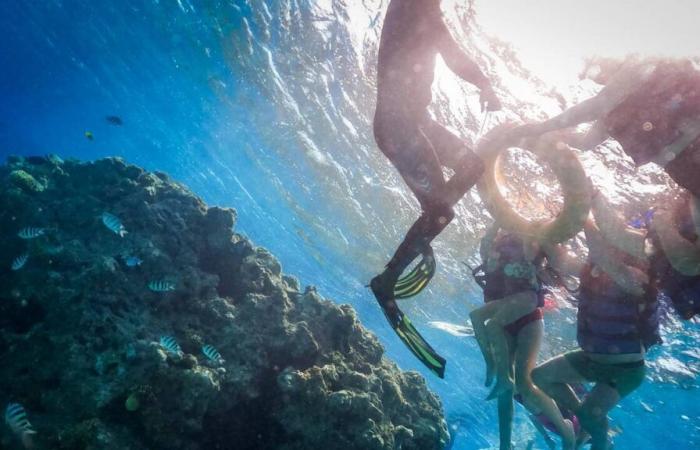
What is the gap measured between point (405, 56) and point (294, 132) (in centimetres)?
1483

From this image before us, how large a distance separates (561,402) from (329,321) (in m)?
4.92

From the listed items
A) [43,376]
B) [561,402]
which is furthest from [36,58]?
[561,402]

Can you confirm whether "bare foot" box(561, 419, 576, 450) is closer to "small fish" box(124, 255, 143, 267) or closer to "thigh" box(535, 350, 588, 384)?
"thigh" box(535, 350, 588, 384)

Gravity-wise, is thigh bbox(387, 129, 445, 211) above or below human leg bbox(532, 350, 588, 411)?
above

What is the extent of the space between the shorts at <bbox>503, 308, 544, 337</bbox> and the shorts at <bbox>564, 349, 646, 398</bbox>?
3.20ft

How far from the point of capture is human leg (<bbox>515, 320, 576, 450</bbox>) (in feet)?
23.5

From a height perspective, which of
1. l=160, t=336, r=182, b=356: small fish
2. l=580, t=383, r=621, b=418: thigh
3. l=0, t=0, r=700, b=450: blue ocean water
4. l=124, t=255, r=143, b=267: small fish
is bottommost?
l=580, t=383, r=621, b=418: thigh

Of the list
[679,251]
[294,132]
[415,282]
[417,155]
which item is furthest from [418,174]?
[294,132]

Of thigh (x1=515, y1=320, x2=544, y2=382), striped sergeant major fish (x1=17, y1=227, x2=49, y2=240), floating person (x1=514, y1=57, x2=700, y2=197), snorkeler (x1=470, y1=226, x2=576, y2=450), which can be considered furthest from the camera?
striped sergeant major fish (x1=17, y1=227, x2=49, y2=240)

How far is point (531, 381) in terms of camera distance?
7.23 m

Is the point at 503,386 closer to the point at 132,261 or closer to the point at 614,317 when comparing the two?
the point at 614,317

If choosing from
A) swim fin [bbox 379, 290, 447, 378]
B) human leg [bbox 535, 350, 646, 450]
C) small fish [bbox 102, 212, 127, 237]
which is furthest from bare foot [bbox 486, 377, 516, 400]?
small fish [bbox 102, 212, 127, 237]

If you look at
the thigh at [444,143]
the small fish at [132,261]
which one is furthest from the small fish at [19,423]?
the thigh at [444,143]

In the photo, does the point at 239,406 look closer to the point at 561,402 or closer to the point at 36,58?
the point at 561,402
